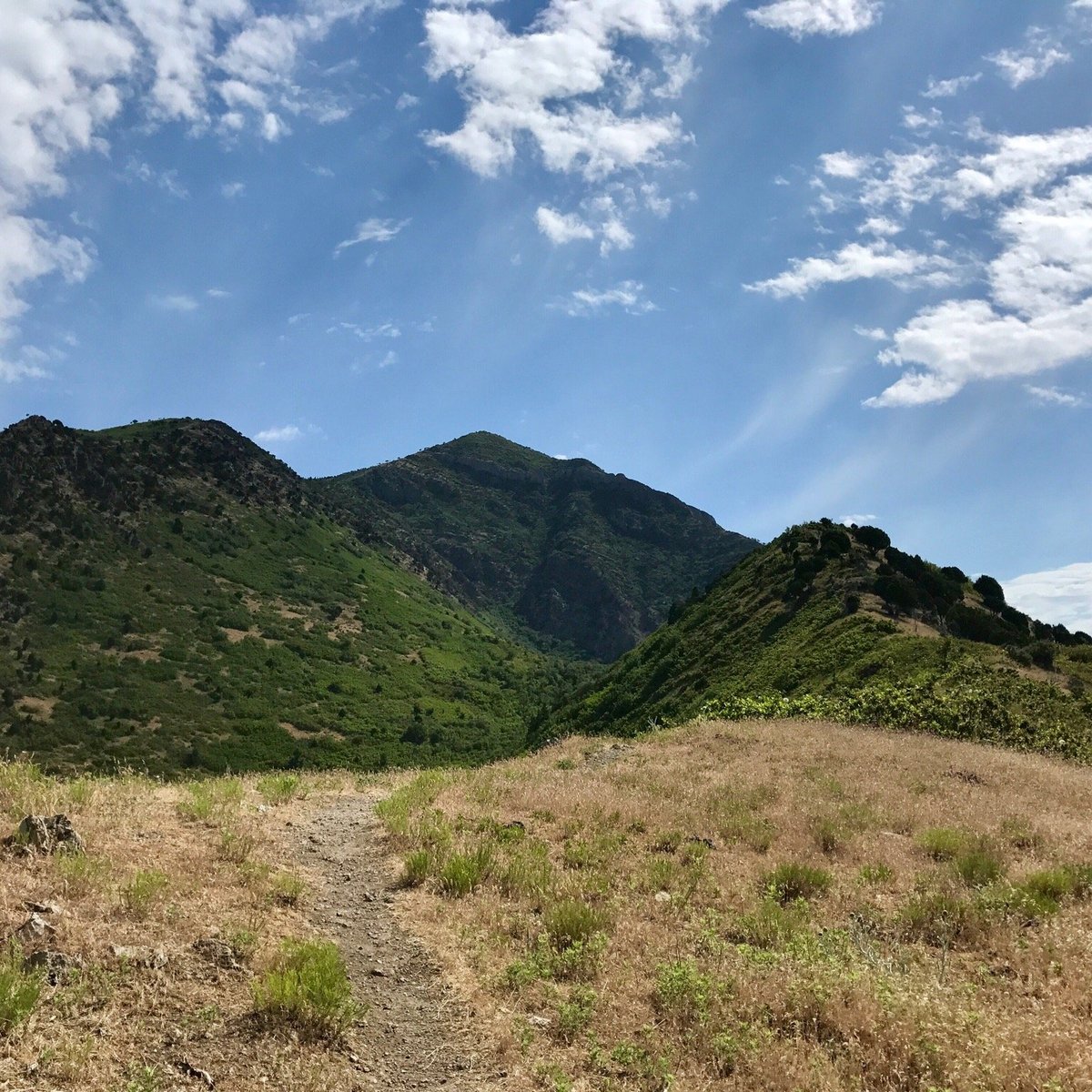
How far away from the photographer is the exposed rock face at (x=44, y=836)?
833 cm

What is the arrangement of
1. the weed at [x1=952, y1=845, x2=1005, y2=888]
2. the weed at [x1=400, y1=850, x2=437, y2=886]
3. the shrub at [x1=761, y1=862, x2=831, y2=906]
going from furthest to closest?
1. the weed at [x1=400, y1=850, x2=437, y2=886]
2. the weed at [x1=952, y1=845, x2=1005, y2=888]
3. the shrub at [x1=761, y1=862, x2=831, y2=906]

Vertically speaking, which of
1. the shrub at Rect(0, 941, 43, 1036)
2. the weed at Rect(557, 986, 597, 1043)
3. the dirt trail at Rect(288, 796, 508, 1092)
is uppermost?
the shrub at Rect(0, 941, 43, 1036)

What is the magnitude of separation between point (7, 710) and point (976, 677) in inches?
3570

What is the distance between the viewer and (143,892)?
7.54 meters

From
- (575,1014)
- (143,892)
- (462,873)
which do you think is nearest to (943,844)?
(462,873)

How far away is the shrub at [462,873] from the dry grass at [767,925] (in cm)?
4

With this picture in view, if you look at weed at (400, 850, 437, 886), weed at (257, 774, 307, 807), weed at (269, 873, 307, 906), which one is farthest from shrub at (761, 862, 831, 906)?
weed at (257, 774, 307, 807)

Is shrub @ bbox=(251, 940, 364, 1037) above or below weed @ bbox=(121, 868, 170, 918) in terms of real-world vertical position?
below

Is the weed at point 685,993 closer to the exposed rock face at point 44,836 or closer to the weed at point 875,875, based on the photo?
the weed at point 875,875

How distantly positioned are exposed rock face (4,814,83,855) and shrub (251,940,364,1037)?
137 inches

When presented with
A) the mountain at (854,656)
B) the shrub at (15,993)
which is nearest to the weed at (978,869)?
the shrub at (15,993)

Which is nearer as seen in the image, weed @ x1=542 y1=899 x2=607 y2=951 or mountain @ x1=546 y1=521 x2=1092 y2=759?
weed @ x1=542 y1=899 x2=607 y2=951

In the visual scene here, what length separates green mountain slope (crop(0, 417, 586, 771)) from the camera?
8619 cm

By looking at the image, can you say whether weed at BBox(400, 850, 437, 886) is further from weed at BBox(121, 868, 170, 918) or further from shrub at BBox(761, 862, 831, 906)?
shrub at BBox(761, 862, 831, 906)
